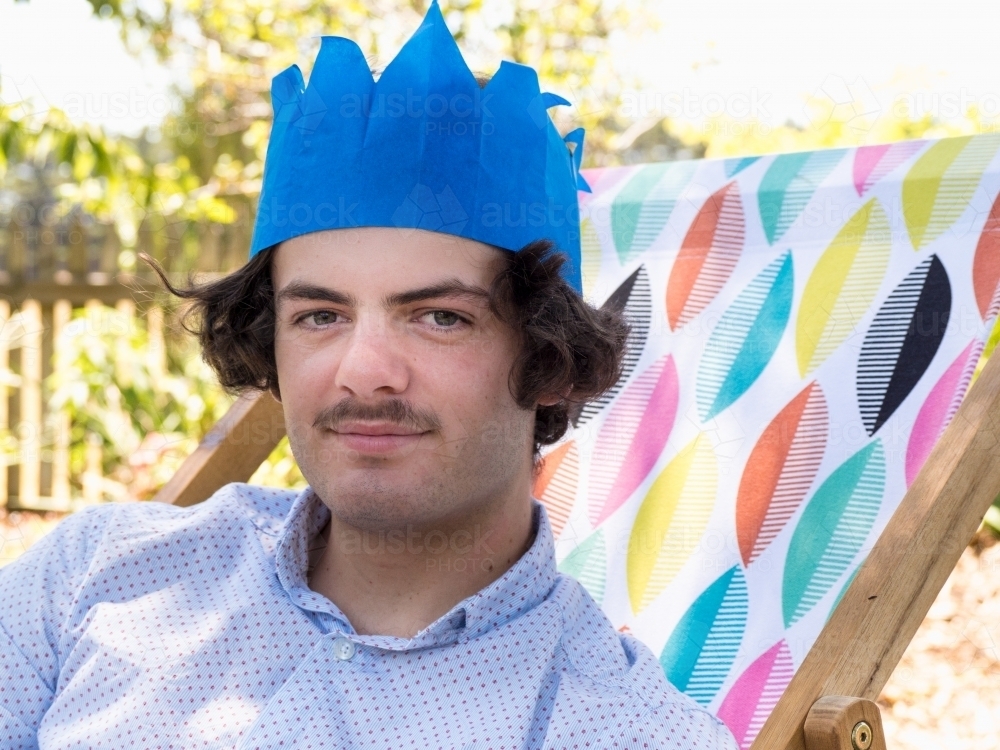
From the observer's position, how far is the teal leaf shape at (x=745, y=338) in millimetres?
2107

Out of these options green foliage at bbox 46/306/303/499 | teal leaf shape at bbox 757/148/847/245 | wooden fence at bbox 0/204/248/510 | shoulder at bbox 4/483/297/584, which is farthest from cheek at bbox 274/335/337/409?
wooden fence at bbox 0/204/248/510

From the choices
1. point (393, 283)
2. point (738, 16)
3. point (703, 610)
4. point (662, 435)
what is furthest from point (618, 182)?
point (738, 16)

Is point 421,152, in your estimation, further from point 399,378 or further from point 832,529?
point 832,529

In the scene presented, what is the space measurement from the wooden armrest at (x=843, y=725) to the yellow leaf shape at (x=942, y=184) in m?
0.95

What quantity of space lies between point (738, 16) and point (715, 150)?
913mm

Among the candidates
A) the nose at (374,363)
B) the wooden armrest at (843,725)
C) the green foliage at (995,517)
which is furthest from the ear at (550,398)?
the green foliage at (995,517)

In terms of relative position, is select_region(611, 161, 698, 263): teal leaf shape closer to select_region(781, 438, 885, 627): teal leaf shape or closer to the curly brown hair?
the curly brown hair

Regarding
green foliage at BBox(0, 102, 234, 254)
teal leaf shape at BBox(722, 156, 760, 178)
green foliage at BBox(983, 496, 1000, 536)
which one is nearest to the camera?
teal leaf shape at BBox(722, 156, 760, 178)

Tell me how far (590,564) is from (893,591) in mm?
717

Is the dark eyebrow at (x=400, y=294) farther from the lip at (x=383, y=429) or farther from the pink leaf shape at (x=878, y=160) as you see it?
the pink leaf shape at (x=878, y=160)

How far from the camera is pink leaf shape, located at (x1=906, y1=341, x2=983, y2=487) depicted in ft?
6.04

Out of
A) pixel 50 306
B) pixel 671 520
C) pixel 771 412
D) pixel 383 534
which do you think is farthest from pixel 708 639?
pixel 50 306

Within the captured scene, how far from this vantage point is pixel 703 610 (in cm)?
192

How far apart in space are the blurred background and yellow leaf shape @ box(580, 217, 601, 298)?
5.26ft
